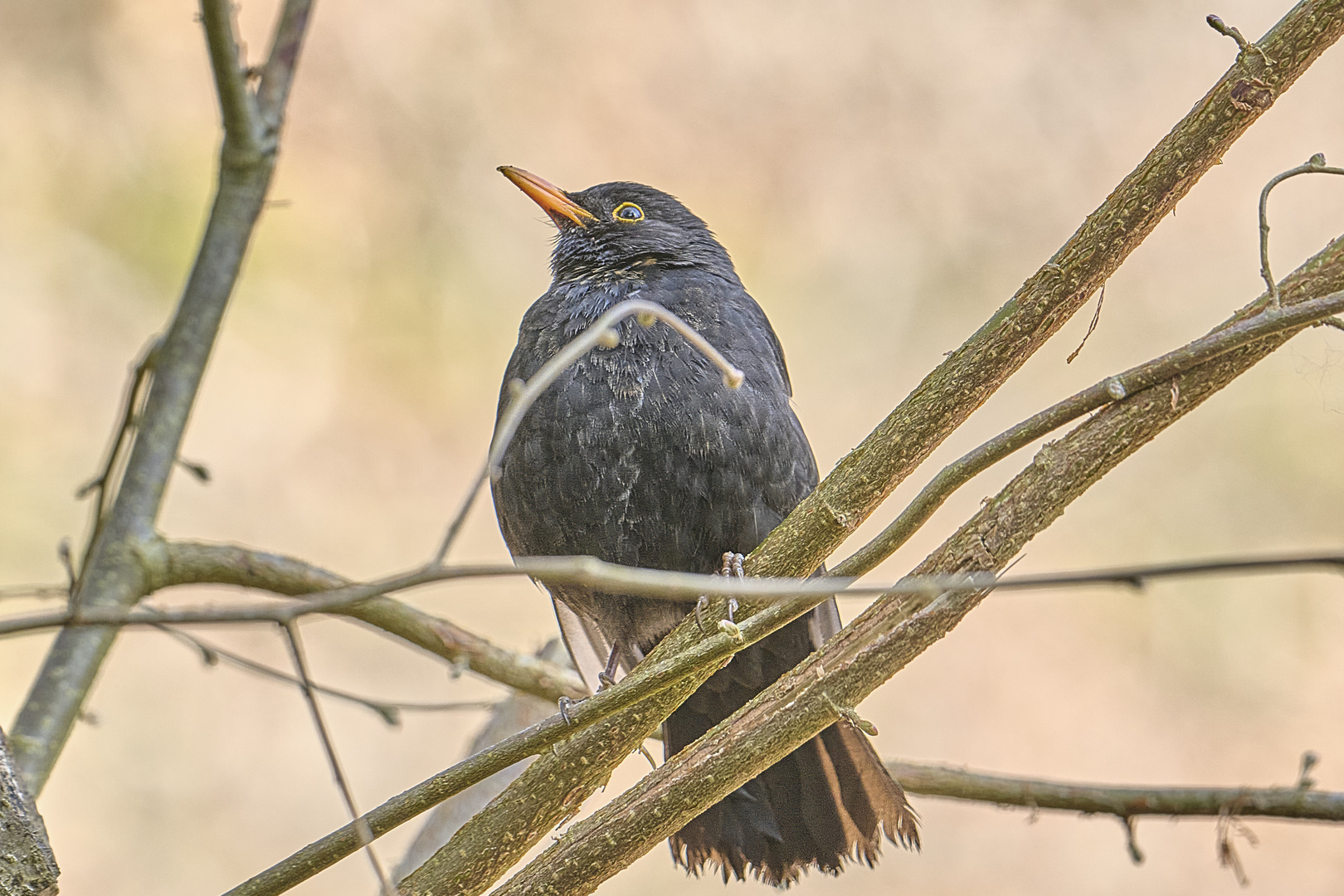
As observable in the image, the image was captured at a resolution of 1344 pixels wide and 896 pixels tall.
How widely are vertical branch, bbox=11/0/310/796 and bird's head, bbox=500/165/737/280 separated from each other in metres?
0.81

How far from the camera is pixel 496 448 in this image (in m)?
1.43

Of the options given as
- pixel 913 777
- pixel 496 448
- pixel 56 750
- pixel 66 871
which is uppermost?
pixel 66 871

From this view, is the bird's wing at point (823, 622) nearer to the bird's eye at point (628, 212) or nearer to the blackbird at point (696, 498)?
the blackbird at point (696, 498)

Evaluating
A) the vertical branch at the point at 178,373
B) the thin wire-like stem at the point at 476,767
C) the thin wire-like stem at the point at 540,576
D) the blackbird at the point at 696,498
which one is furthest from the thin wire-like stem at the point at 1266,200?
the vertical branch at the point at 178,373

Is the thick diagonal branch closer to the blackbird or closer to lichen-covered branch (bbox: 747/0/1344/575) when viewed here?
lichen-covered branch (bbox: 747/0/1344/575)

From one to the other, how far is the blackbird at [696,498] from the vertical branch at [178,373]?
3.12 ft

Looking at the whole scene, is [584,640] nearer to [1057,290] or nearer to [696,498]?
[696,498]

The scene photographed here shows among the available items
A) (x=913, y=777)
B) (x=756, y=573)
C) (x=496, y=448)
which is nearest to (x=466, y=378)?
(x=913, y=777)

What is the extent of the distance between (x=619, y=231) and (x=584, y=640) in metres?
1.34

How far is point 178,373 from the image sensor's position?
12.2ft

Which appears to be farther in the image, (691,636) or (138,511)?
(138,511)

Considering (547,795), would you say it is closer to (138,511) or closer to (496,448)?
(496,448)

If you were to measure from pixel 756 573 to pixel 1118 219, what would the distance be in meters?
0.98

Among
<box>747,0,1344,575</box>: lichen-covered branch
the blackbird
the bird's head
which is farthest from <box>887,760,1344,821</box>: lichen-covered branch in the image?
the bird's head
